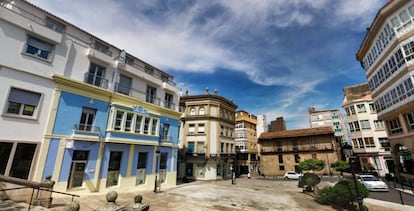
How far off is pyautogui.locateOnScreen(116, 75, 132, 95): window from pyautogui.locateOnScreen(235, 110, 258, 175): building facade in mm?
31147

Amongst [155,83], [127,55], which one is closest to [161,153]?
[155,83]

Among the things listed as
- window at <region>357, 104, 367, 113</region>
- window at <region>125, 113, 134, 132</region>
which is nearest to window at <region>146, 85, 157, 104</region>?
window at <region>125, 113, 134, 132</region>

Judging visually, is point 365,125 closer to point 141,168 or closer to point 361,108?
point 361,108

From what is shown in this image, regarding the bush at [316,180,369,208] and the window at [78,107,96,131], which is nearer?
the bush at [316,180,369,208]

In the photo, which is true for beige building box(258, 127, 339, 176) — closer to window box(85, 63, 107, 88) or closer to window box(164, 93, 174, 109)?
window box(164, 93, 174, 109)

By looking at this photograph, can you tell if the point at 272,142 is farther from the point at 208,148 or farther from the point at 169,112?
the point at 169,112

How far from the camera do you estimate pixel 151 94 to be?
2056 centimetres

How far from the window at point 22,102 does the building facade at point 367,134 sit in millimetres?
46140

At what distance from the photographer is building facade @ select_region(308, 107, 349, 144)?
2507 inches

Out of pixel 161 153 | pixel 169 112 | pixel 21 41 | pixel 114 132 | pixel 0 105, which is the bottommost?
pixel 161 153

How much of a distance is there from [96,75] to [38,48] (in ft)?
13.1

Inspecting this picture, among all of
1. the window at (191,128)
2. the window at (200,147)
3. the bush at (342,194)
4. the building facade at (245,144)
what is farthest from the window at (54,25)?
the building facade at (245,144)

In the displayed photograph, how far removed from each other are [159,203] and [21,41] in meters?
13.9

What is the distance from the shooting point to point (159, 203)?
11930mm
